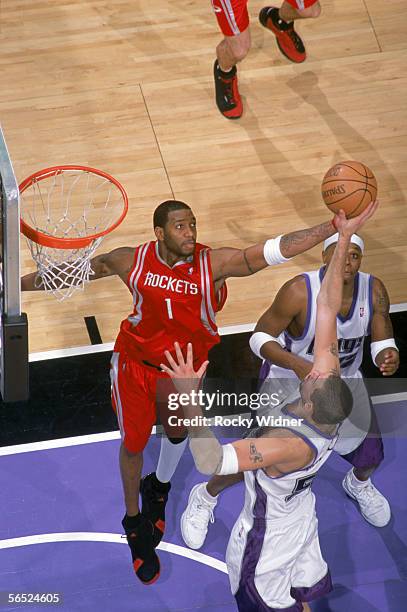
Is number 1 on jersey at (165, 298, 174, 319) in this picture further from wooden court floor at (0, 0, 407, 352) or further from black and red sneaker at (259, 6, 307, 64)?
black and red sneaker at (259, 6, 307, 64)

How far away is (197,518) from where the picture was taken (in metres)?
6.18

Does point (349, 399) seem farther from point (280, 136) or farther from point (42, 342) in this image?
point (280, 136)

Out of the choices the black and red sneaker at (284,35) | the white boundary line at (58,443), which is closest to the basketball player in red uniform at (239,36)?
the black and red sneaker at (284,35)

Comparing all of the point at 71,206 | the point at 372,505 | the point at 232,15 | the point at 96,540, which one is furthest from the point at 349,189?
the point at 232,15

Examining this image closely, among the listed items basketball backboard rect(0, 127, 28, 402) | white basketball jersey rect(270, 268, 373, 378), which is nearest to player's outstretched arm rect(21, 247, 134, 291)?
white basketball jersey rect(270, 268, 373, 378)

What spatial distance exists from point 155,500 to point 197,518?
0.27 metres

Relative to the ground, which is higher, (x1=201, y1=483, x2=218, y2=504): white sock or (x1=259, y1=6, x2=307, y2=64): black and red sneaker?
(x1=259, y1=6, x2=307, y2=64): black and red sneaker

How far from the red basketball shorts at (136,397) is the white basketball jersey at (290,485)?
0.68 meters

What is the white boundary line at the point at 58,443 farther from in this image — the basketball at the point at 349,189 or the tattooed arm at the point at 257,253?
the basketball at the point at 349,189

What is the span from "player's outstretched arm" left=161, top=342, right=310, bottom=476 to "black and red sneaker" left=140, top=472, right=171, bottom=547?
1149 mm

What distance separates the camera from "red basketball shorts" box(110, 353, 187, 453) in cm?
579

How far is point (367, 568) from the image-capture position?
6.10 metres

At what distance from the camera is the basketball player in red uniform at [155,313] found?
5723 mm
